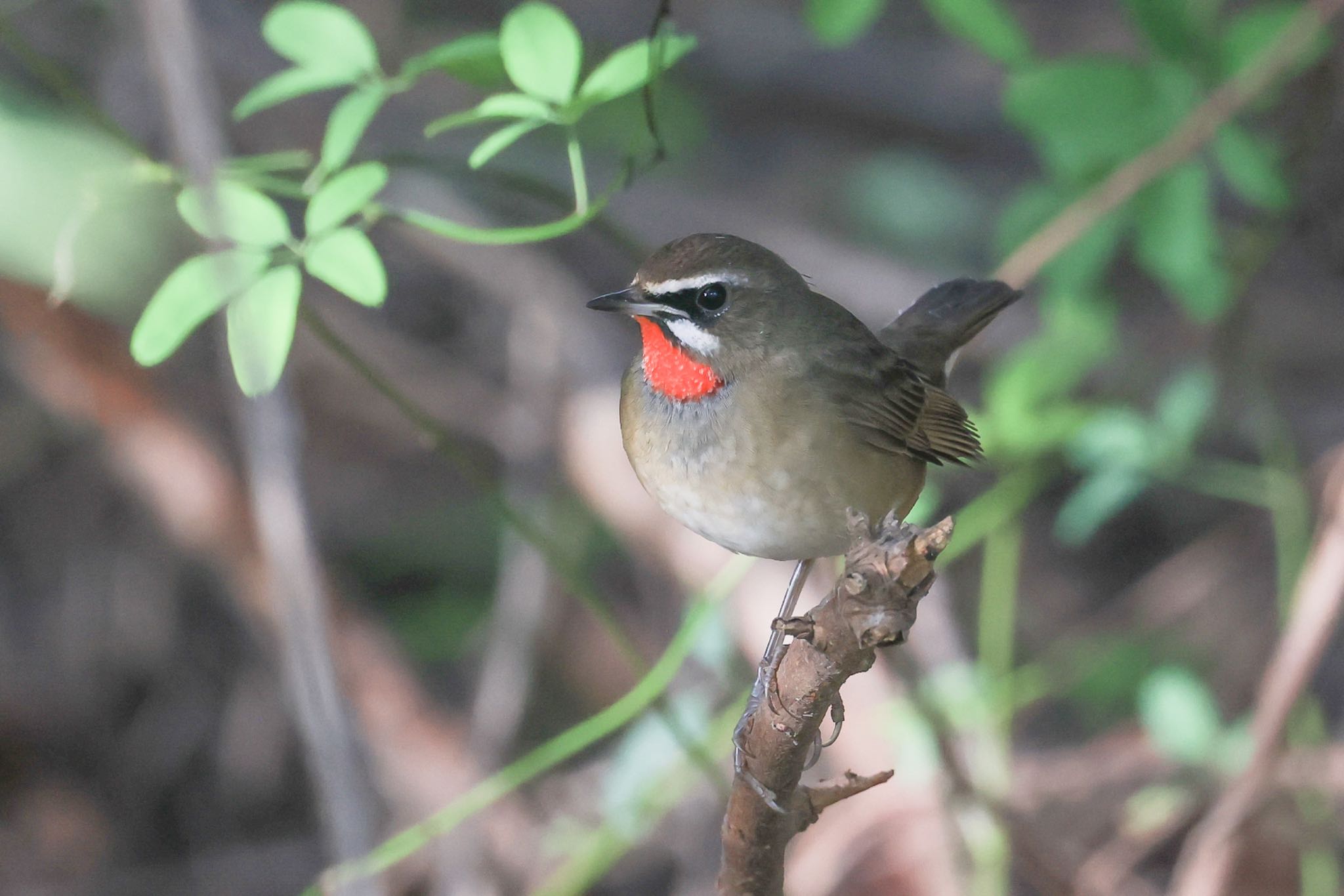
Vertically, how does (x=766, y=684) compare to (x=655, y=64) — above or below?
below

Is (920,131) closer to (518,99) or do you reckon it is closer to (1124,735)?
(1124,735)

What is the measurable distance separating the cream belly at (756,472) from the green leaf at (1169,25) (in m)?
1.86

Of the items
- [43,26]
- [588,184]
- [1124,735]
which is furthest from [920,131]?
[43,26]

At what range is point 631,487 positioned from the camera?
4.99 m

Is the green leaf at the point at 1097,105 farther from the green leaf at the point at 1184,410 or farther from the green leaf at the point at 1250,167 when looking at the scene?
the green leaf at the point at 1184,410

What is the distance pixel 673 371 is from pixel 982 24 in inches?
55.2

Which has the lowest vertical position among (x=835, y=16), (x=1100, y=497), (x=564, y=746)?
(x=564, y=746)

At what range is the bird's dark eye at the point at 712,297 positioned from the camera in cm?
274

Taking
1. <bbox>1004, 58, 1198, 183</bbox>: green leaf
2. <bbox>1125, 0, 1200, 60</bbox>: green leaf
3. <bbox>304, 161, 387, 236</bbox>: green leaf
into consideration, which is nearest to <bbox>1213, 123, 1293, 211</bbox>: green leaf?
<bbox>1004, 58, 1198, 183</bbox>: green leaf

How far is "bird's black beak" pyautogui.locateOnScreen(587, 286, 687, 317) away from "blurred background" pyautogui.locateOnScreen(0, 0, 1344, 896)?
44cm

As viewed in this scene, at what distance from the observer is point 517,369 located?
227 inches

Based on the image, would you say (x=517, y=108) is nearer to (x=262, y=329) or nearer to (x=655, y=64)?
(x=655, y=64)

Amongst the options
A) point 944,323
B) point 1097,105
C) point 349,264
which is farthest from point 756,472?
point 1097,105

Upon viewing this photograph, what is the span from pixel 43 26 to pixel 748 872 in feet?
17.0
